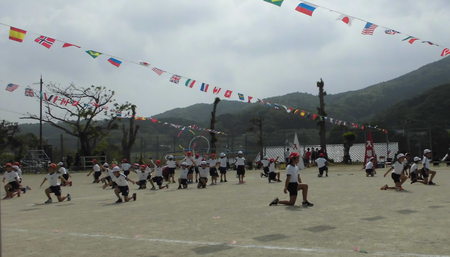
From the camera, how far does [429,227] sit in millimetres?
7219

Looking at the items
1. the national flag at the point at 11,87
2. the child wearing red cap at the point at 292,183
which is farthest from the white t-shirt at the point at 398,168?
the national flag at the point at 11,87

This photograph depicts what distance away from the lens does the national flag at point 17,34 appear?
1277cm

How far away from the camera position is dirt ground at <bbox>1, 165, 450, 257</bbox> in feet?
19.9

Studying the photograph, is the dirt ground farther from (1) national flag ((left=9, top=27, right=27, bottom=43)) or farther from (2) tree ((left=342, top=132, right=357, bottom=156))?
(2) tree ((left=342, top=132, right=357, bottom=156))

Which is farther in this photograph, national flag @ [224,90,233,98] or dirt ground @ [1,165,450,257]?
national flag @ [224,90,233,98]

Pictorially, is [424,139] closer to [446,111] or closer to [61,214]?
[61,214]

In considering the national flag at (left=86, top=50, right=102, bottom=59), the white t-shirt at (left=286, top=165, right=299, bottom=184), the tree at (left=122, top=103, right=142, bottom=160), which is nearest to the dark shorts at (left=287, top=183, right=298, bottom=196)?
the white t-shirt at (left=286, top=165, right=299, bottom=184)

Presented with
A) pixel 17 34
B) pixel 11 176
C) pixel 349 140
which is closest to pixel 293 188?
pixel 17 34

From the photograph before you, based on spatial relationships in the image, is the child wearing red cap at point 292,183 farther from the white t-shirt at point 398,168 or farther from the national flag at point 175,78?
the national flag at point 175,78

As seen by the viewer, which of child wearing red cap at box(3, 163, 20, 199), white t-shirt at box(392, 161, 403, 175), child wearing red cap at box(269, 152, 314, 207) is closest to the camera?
child wearing red cap at box(269, 152, 314, 207)

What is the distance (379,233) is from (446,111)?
73351 millimetres

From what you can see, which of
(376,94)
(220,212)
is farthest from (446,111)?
(376,94)

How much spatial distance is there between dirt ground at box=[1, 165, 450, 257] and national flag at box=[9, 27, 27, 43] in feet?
17.8

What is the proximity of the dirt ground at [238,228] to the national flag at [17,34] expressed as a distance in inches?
213
